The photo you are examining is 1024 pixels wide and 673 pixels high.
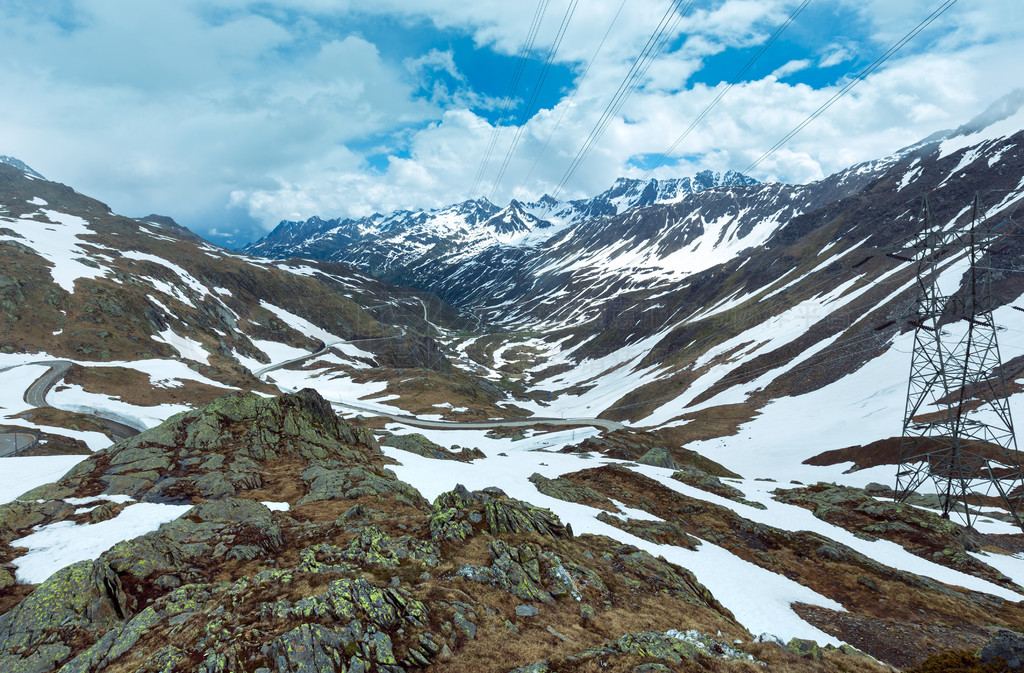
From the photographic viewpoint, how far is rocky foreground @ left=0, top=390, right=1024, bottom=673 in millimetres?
11109

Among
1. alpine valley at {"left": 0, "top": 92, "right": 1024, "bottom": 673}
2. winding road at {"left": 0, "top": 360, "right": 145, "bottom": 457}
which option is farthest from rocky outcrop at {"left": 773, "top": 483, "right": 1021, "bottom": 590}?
winding road at {"left": 0, "top": 360, "right": 145, "bottom": 457}

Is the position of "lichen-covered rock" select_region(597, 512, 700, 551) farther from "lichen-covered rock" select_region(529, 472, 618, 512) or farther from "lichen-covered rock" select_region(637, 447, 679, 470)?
"lichen-covered rock" select_region(637, 447, 679, 470)

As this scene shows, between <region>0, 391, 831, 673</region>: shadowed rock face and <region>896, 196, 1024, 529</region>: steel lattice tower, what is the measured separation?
93.5 feet

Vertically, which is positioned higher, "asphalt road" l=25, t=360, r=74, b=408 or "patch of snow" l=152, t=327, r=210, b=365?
"patch of snow" l=152, t=327, r=210, b=365

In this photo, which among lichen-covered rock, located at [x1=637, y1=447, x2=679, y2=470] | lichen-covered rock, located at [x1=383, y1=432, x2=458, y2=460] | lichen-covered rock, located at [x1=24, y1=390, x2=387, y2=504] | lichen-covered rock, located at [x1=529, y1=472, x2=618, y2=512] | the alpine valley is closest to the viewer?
the alpine valley

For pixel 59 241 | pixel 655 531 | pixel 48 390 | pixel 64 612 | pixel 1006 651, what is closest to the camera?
pixel 1006 651

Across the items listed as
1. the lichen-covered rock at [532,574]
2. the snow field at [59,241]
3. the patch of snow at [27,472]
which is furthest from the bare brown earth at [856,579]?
the snow field at [59,241]

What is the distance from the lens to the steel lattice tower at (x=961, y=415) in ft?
101

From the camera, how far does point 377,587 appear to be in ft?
42.6

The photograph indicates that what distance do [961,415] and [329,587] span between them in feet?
217

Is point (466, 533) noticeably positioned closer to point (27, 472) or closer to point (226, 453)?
point (226, 453)

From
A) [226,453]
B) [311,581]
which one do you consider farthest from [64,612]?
[226,453]

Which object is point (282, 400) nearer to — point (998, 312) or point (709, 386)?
point (709, 386)

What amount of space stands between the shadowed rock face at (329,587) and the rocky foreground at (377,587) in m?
0.06
